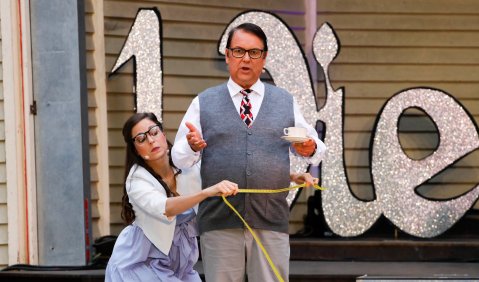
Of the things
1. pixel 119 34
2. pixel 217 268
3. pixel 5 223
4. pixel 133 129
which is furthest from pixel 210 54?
pixel 217 268

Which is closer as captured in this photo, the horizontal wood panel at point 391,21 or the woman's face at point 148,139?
the woman's face at point 148,139

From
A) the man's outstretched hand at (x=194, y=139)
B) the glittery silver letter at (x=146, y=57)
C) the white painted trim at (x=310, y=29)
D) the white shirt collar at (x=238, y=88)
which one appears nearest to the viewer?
the man's outstretched hand at (x=194, y=139)

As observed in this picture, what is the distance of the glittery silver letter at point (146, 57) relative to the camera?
6.74 m

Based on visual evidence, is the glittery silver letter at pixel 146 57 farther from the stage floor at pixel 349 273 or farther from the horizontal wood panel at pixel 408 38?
the horizontal wood panel at pixel 408 38

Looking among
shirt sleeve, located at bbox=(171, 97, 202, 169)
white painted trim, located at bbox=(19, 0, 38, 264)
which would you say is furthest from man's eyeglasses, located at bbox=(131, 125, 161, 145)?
white painted trim, located at bbox=(19, 0, 38, 264)

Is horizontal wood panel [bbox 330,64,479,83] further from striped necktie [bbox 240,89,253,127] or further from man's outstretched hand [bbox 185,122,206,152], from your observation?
man's outstretched hand [bbox 185,122,206,152]

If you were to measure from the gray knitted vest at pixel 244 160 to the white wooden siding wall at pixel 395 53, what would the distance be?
3377mm

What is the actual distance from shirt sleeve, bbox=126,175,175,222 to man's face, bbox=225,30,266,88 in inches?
23.2

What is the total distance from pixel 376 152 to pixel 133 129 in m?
2.96

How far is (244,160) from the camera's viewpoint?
3.94m

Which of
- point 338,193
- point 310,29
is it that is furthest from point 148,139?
point 310,29

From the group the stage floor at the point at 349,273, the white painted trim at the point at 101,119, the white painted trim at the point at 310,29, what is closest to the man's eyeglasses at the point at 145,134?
the stage floor at the point at 349,273

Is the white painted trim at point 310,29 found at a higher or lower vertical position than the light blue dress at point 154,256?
higher

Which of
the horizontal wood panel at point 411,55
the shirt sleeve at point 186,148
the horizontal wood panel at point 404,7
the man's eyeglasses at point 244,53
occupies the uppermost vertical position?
the horizontal wood panel at point 404,7
